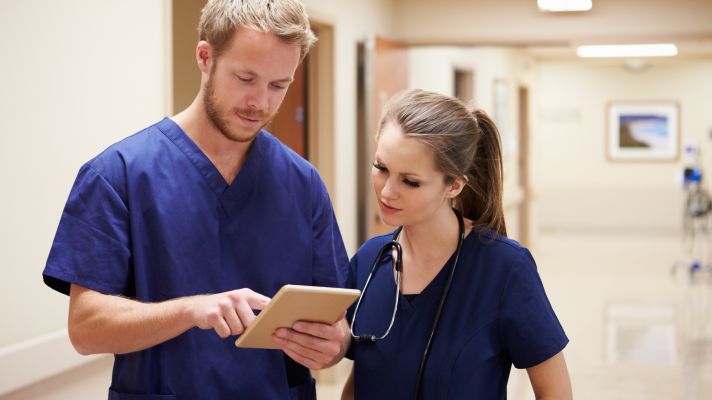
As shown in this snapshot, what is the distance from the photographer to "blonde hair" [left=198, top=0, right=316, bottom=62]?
149 centimetres

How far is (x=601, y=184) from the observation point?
1306 centimetres

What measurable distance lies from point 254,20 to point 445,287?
58 centimetres

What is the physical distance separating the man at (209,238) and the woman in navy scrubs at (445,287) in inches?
4.0

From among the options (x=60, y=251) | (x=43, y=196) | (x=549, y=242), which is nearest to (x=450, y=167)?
(x=60, y=251)

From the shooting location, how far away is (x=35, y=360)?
7.52 feet

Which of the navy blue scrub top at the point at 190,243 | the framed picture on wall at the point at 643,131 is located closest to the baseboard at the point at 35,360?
the navy blue scrub top at the point at 190,243

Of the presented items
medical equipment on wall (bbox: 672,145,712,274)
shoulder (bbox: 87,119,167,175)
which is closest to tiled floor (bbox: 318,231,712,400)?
medical equipment on wall (bbox: 672,145,712,274)

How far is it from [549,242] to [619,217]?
5.32ft

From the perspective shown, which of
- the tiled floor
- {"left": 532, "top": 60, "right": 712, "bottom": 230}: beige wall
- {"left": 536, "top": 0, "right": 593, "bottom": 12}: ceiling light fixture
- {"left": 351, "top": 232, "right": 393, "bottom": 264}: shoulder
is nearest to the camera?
{"left": 351, "top": 232, "right": 393, "bottom": 264}: shoulder

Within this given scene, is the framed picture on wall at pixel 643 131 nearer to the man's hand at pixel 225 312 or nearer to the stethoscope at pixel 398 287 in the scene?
the stethoscope at pixel 398 287

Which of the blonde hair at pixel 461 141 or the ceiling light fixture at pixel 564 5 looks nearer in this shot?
the blonde hair at pixel 461 141

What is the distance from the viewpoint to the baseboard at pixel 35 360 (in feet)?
7.15

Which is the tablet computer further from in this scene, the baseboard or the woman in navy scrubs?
the baseboard

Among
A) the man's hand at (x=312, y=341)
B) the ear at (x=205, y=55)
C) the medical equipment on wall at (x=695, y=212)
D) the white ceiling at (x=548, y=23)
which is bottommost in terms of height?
A: the medical equipment on wall at (x=695, y=212)
